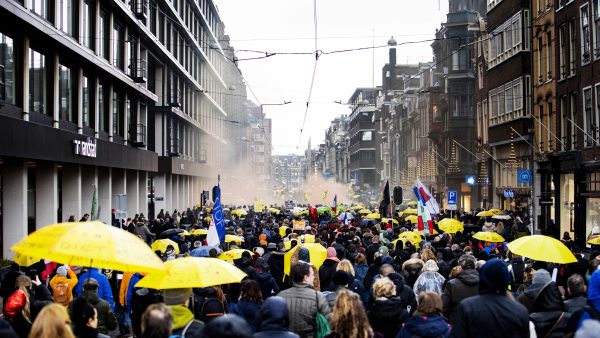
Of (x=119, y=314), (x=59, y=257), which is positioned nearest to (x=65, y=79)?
(x=119, y=314)

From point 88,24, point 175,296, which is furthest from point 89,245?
point 88,24

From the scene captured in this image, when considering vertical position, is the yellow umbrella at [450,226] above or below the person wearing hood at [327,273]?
above

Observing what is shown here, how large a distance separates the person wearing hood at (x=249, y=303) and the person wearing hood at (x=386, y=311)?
123cm

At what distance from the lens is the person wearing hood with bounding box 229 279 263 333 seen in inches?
333

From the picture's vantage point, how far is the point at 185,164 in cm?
5997

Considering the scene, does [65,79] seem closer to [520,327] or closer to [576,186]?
[576,186]

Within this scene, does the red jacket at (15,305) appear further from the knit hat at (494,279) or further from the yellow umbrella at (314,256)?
the yellow umbrella at (314,256)

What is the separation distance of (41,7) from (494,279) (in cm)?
2279

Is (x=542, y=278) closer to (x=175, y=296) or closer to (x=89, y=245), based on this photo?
(x=175, y=296)

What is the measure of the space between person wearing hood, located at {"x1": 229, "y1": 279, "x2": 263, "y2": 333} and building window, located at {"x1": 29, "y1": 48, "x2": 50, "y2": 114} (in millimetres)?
19225

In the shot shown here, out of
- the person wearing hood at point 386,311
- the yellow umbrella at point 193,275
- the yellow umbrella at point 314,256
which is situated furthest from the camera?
the yellow umbrella at point 314,256

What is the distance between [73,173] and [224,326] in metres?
27.9

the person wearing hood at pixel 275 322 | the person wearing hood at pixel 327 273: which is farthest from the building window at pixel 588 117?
the person wearing hood at pixel 275 322

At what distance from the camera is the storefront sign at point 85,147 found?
29219 millimetres
